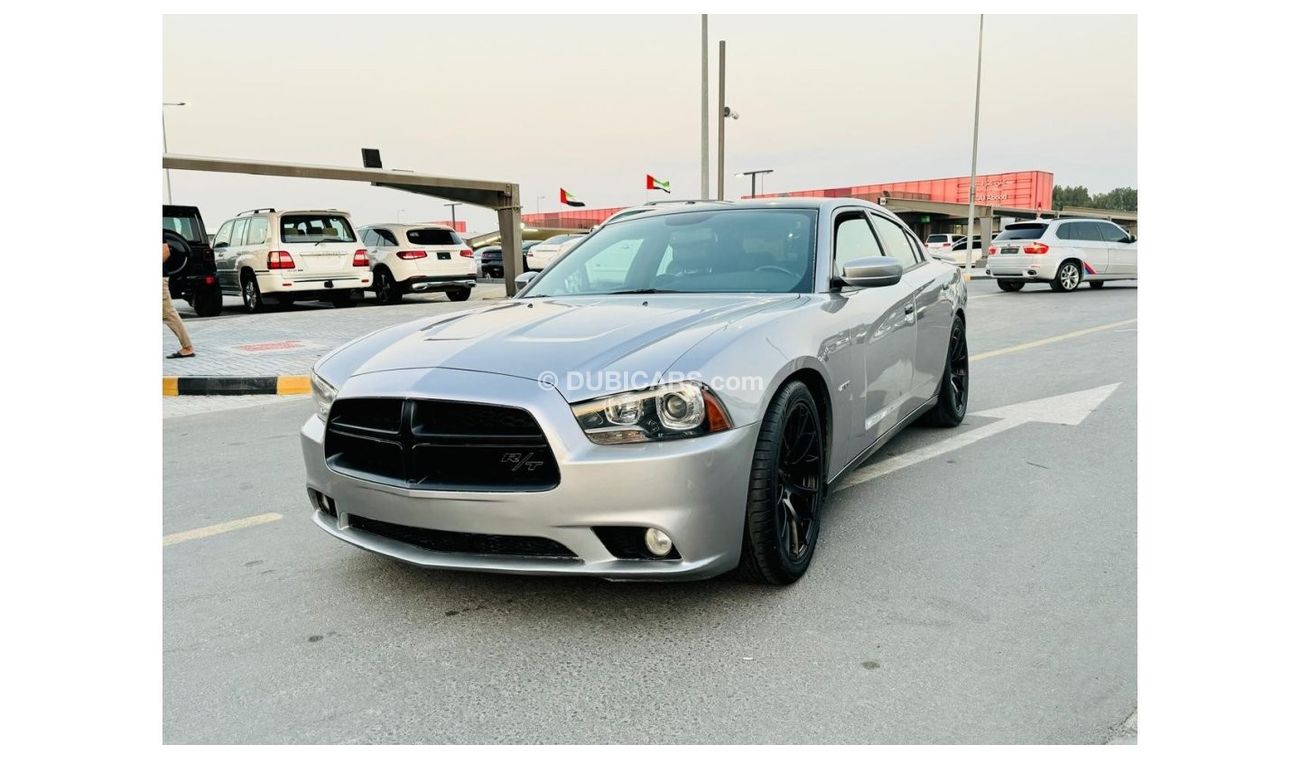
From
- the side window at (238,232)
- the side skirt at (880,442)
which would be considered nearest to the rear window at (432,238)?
the side window at (238,232)

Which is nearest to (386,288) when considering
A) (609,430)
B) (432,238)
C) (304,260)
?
(432,238)

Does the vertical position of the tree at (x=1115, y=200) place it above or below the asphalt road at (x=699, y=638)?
above

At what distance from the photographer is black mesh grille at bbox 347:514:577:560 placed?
114 inches

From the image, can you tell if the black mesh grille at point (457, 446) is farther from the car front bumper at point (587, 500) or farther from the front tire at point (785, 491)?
the front tire at point (785, 491)

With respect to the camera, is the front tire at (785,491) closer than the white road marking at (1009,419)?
Yes

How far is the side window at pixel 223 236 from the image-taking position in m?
18.1

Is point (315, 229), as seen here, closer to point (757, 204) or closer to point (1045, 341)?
point (1045, 341)

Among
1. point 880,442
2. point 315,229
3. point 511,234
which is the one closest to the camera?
point 880,442

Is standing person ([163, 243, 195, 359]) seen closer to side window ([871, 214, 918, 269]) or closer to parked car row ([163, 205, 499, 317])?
parked car row ([163, 205, 499, 317])

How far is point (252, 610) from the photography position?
10.6ft

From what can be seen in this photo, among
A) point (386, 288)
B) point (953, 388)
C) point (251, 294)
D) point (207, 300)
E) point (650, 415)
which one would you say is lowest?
point (953, 388)

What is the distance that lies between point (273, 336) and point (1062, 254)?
1539 centimetres

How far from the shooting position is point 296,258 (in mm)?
16328

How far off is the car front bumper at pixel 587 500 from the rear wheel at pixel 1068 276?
59.9 feet
